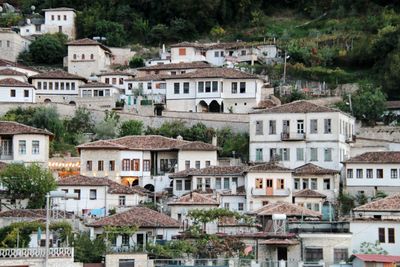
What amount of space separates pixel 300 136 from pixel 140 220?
19770 millimetres

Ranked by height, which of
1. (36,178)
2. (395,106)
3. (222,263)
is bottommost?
(222,263)

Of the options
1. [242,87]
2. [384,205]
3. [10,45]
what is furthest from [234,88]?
[384,205]

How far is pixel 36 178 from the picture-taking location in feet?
206

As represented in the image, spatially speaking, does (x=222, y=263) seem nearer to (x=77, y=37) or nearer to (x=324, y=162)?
(x=324, y=162)

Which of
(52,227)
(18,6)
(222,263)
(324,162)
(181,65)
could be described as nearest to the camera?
(222,263)

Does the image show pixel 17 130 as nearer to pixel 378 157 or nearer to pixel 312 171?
pixel 312 171

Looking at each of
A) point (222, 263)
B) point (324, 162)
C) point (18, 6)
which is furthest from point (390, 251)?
point (18, 6)

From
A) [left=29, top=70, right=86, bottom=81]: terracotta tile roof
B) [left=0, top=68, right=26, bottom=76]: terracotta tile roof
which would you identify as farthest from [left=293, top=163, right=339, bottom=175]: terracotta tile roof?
[left=0, top=68, right=26, bottom=76]: terracotta tile roof

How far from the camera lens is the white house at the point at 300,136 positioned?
7238 cm

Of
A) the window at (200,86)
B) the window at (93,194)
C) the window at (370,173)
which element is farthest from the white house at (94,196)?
the window at (200,86)

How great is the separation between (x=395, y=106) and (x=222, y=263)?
38.2m

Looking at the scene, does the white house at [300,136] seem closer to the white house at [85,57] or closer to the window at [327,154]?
the window at [327,154]

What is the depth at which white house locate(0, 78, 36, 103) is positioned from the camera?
84.8 meters

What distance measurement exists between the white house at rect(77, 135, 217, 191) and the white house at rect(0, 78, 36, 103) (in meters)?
13.2
